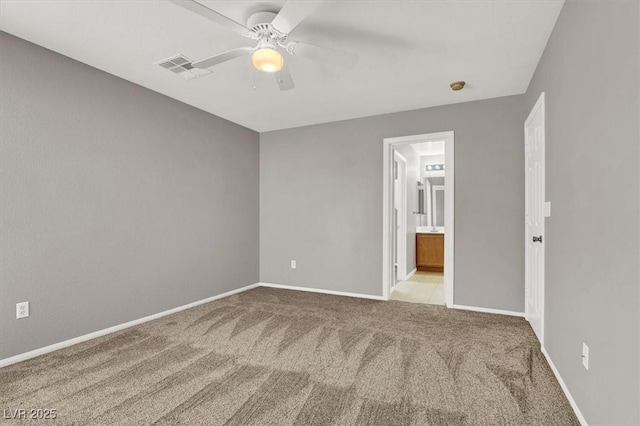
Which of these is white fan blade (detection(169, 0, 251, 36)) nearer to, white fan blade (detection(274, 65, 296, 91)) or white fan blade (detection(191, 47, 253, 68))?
white fan blade (detection(191, 47, 253, 68))

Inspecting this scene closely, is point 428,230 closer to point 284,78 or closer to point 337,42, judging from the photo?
point 337,42

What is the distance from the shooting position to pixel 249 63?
2.84 m

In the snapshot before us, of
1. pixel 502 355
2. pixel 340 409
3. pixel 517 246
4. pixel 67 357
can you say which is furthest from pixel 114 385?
pixel 517 246

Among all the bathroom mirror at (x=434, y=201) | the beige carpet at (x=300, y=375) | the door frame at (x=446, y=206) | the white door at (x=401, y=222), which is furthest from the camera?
the bathroom mirror at (x=434, y=201)

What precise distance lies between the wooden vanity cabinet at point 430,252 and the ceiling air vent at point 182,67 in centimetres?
498

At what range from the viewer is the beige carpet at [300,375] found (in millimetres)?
1770

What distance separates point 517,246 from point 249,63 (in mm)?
3327

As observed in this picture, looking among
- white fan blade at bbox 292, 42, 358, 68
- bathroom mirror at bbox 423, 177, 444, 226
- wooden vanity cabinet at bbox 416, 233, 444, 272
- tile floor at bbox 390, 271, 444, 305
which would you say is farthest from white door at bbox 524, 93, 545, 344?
bathroom mirror at bbox 423, 177, 444, 226

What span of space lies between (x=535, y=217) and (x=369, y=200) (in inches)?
76.0

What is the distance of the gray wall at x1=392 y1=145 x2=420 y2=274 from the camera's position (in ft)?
18.9

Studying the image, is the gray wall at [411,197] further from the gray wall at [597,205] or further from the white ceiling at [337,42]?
the gray wall at [597,205]

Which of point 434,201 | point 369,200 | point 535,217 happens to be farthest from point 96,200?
point 434,201

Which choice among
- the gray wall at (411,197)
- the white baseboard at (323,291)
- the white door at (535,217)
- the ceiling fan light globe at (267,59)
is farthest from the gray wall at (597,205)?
the gray wall at (411,197)

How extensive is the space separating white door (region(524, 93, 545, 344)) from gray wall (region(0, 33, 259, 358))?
360 centimetres
